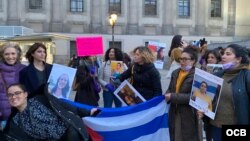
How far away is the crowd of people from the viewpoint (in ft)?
15.3

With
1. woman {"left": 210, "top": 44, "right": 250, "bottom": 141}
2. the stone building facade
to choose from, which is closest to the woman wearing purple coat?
woman {"left": 210, "top": 44, "right": 250, "bottom": 141}

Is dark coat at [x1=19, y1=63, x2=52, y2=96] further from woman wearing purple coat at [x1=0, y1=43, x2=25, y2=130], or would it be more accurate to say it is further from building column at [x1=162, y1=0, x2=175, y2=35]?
building column at [x1=162, y1=0, x2=175, y2=35]

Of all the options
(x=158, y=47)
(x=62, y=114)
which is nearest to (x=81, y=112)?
(x=62, y=114)

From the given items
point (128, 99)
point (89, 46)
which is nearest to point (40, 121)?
point (128, 99)

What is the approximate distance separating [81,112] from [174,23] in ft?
129

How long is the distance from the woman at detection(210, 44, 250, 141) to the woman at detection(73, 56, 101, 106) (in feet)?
12.2

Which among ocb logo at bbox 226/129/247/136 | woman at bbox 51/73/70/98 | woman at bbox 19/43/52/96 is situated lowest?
ocb logo at bbox 226/129/247/136

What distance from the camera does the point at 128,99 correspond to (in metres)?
7.23

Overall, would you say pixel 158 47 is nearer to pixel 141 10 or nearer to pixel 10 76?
pixel 10 76

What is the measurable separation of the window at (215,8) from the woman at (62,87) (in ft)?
134

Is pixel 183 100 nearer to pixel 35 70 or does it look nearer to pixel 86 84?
pixel 35 70

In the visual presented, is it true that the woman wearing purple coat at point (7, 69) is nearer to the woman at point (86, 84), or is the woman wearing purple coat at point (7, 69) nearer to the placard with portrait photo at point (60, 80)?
the placard with portrait photo at point (60, 80)

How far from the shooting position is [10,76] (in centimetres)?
628

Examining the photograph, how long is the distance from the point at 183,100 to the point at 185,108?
0.73 ft
